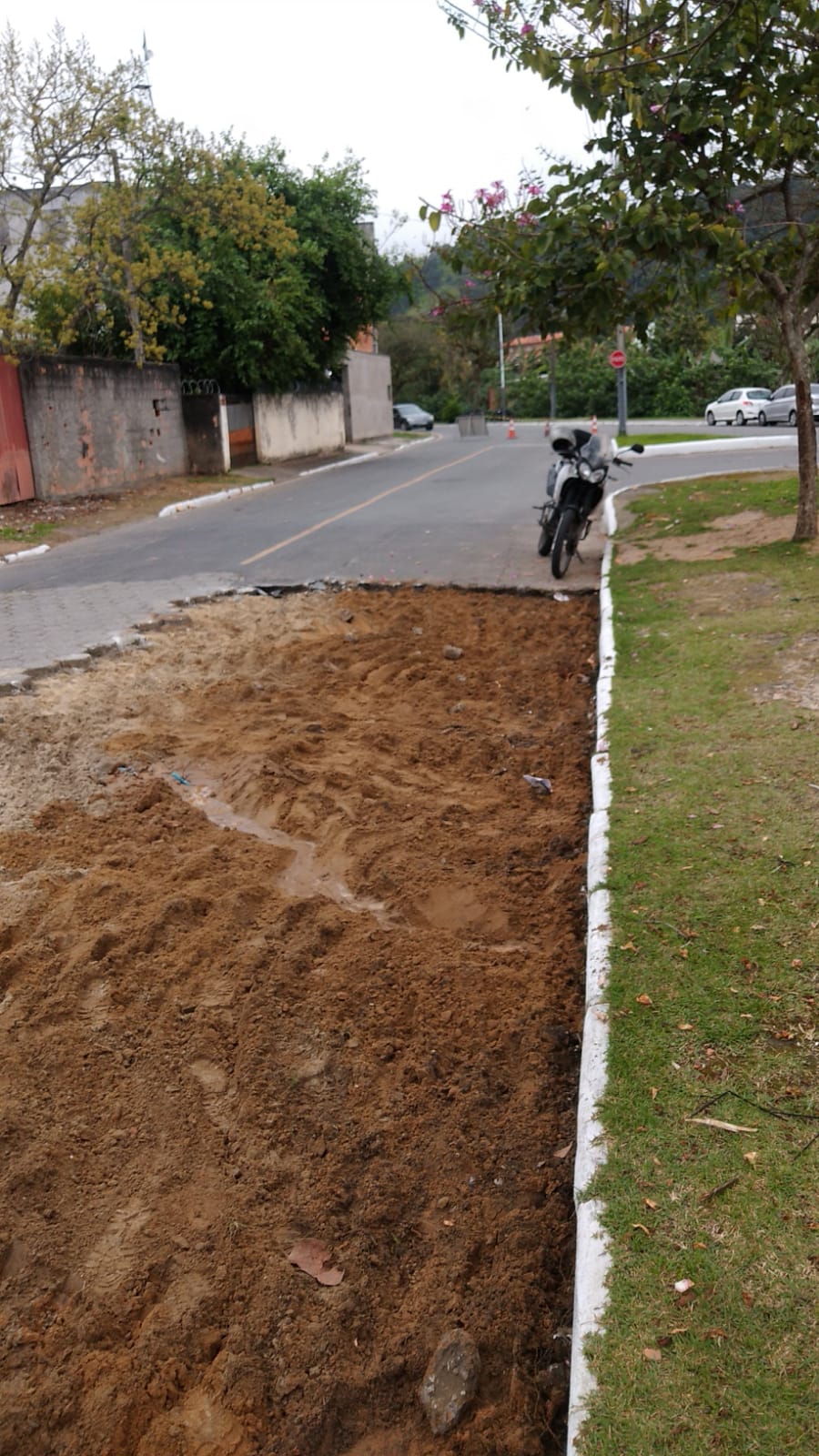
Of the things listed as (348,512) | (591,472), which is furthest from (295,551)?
(348,512)

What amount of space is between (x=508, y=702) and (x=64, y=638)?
380 cm

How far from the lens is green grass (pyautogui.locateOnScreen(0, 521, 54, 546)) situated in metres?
16.2

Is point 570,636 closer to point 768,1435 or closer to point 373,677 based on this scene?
point 373,677

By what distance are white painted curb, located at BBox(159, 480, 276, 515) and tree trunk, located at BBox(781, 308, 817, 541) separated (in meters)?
11.7

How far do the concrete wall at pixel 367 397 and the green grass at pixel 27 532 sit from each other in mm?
22687

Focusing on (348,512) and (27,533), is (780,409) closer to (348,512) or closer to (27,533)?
(348,512)

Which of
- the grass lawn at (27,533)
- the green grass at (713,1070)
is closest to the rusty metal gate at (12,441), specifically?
the grass lawn at (27,533)

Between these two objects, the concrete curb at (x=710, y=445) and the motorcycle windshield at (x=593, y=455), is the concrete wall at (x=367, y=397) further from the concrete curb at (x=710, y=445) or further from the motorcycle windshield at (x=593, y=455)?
the motorcycle windshield at (x=593, y=455)

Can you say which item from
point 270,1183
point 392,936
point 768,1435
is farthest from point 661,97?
point 768,1435

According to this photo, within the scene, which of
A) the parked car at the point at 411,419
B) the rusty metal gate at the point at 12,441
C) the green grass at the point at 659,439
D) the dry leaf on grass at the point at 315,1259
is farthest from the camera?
the parked car at the point at 411,419

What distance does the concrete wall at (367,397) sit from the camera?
39938 millimetres

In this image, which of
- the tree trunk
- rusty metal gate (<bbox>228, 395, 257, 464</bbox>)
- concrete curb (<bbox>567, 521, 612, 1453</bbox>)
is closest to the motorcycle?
the tree trunk

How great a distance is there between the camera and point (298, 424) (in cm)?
3106

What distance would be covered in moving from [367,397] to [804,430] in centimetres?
3291
